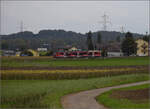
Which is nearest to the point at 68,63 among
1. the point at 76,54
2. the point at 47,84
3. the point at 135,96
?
the point at 76,54

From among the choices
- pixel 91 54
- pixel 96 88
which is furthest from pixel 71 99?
pixel 91 54

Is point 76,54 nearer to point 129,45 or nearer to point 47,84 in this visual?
point 129,45

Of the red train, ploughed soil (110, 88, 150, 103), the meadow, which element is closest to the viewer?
ploughed soil (110, 88, 150, 103)

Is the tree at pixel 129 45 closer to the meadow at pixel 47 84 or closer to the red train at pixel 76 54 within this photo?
the red train at pixel 76 54

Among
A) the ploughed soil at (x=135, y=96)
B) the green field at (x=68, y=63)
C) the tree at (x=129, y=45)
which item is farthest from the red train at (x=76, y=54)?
the ploughed soil at (x=135, y=96)

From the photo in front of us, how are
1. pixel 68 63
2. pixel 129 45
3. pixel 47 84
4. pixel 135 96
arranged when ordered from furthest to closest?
pixel 129 45, pixel 68 63, pixel 47 84, pixel 135 96

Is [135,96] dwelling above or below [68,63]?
above

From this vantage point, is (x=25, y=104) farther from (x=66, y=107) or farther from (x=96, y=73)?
(x=96, y=73)

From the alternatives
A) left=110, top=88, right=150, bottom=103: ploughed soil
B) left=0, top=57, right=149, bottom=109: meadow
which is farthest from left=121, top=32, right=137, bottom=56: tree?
left=110, top=88, right=150, bottom=103: ploughed soil

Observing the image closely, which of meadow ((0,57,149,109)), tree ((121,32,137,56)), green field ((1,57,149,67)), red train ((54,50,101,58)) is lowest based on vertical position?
meadow ((0,57,149,109))

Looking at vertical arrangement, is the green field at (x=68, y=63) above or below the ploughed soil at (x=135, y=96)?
below

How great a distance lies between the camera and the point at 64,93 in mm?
20625

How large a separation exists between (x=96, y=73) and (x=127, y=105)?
20.7 m

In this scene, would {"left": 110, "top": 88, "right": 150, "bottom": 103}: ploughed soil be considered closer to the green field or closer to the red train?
the green field
